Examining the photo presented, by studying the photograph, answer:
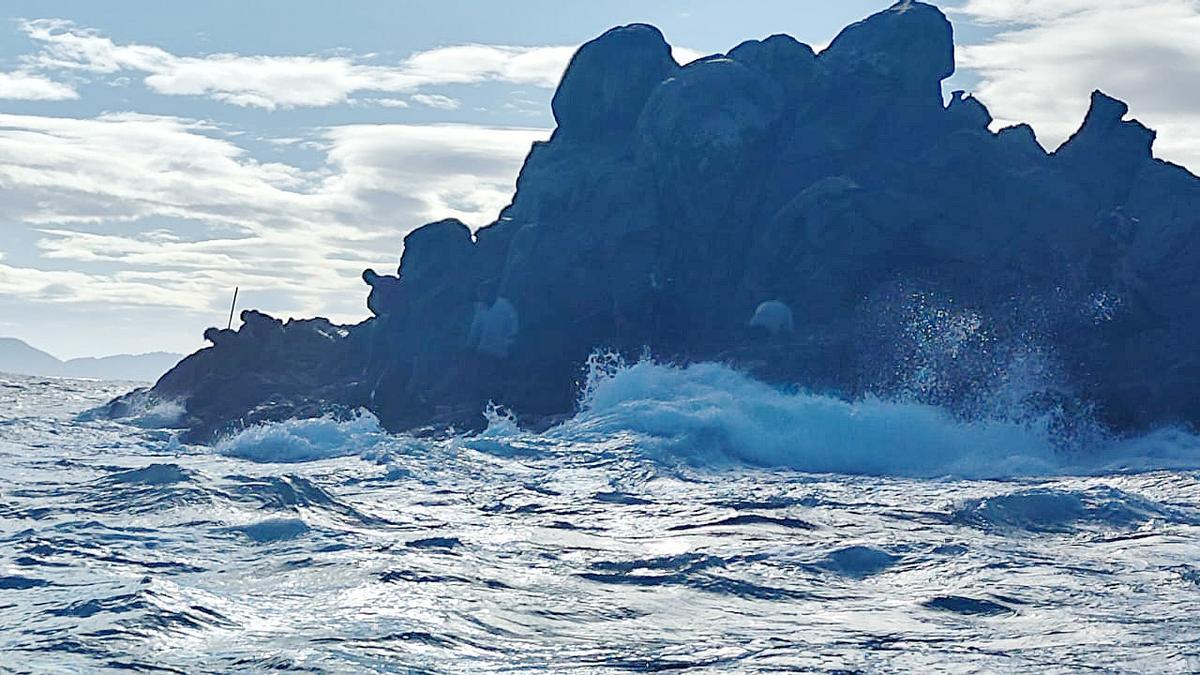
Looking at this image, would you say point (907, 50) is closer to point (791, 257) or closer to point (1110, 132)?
point (1110, 132)

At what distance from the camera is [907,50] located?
173 ft

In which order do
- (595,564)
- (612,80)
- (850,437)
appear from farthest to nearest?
(612,80) < (850,437) < (595,564)

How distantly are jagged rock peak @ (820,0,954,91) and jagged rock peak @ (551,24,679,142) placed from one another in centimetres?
791

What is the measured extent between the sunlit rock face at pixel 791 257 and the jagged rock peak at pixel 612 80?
0.11m

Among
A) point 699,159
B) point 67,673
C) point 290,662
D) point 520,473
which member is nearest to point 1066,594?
point 290,662

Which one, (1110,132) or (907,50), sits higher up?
(907,50)

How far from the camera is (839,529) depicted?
65.9ft

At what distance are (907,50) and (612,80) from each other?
500 inches

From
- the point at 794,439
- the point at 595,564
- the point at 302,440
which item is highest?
the point at 794,439

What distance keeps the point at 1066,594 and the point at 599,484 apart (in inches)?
538

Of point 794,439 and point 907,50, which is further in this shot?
point 907,50

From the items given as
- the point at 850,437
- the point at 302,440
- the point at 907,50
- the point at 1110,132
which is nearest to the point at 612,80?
the point at 907,50

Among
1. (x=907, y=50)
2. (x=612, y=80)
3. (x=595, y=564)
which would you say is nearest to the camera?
(x=595, y=564)

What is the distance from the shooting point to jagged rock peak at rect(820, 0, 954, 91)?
52.5 metres
